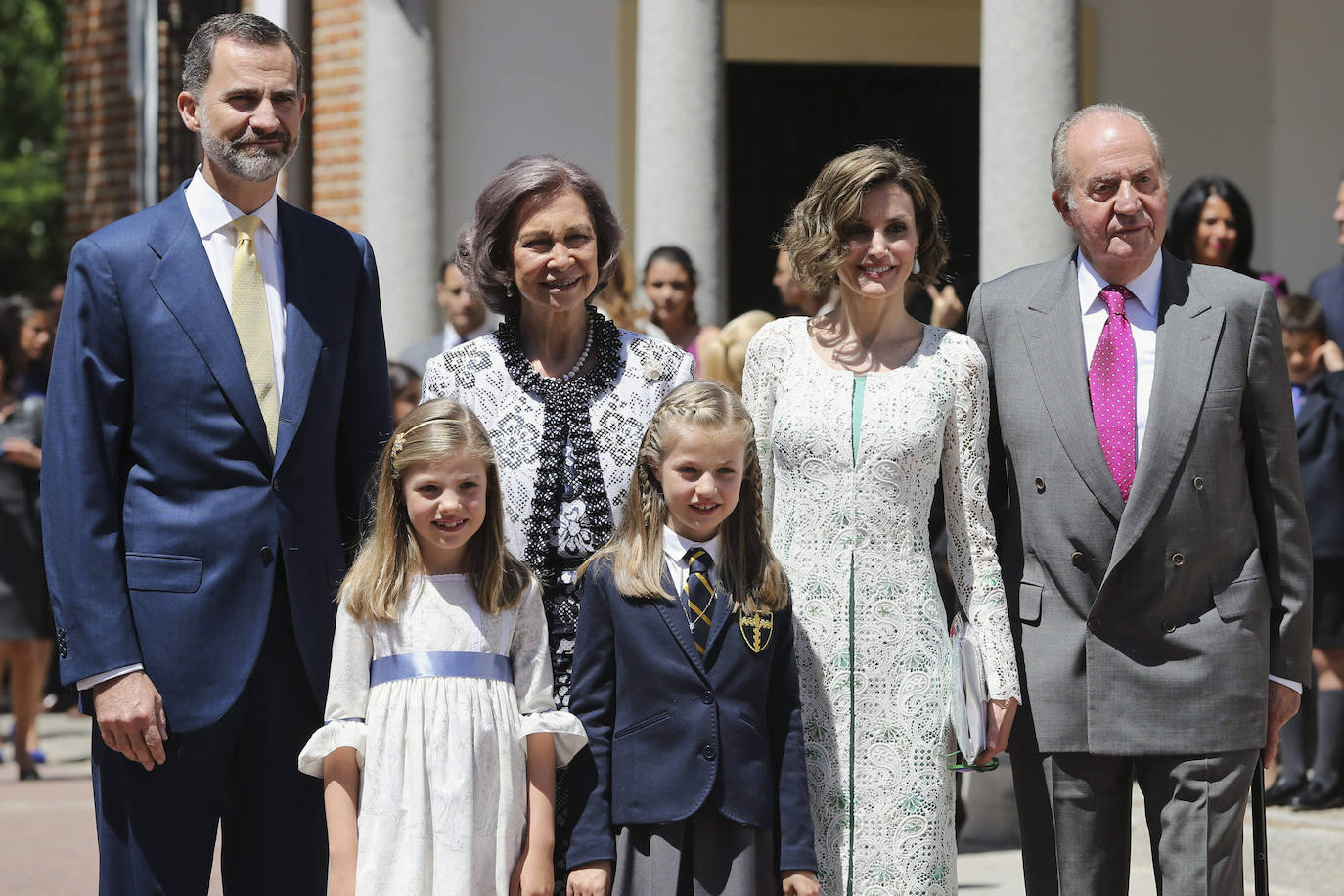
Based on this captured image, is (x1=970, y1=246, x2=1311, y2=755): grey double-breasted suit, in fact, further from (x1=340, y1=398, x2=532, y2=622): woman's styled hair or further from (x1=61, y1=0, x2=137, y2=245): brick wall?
(x1=61, y1=0, x2=137, y2=245): brick wall

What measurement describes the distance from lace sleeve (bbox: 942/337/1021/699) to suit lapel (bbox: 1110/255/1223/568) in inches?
11.0

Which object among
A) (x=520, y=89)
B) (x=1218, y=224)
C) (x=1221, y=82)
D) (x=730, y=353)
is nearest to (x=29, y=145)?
(x=520, y=89)

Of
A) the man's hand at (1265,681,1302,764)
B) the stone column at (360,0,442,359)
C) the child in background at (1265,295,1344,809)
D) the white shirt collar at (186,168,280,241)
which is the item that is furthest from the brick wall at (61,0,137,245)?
the man's hand at (1265,681,1302,764)

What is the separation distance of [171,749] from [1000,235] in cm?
461

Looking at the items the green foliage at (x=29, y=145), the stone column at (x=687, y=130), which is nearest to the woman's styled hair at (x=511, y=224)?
the stone column at (x=687, y=130)

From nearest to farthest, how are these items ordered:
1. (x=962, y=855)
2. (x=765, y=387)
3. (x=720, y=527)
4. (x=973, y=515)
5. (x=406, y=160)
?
(x=720, y=527) → (x=973, y=515) → (x=765, y=387) → (x=962, y=855) → (x=406, y=160)

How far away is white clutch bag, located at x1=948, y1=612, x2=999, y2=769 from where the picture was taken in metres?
3.81

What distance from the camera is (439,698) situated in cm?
366

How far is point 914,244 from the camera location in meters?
3.98

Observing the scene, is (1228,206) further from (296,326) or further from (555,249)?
(296,326)

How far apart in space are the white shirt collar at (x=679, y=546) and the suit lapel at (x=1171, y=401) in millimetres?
889

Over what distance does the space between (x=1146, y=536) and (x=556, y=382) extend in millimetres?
1342

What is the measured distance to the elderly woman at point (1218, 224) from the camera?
272 inches

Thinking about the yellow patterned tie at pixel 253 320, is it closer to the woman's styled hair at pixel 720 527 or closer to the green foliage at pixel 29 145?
the woman's styled hair at pixel 720 527
